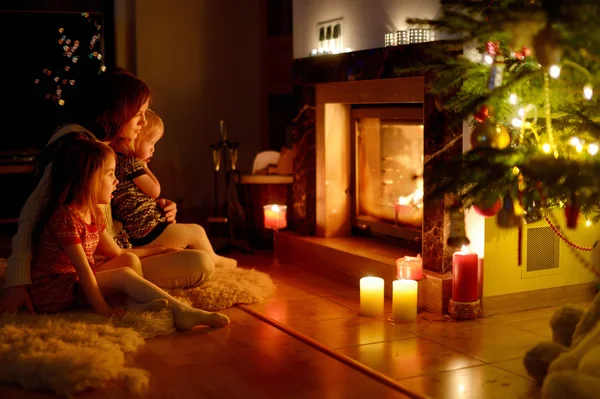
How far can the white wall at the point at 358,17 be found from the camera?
389 cm

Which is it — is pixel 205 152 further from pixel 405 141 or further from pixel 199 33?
pixel 405 141

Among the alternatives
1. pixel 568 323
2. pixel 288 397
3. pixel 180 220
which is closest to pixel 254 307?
pixel 288 397

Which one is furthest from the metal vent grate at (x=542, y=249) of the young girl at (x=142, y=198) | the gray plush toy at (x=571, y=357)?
the young girl at (x=142, y=198)

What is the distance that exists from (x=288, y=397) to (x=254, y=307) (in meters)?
1.11

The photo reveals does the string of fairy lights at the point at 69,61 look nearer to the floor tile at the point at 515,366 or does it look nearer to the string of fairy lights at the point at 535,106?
the string of fairy lights at the point at 535,106

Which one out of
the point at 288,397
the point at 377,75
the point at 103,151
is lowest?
the point at 288,397

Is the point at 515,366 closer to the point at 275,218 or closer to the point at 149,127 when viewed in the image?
the point at 149,127

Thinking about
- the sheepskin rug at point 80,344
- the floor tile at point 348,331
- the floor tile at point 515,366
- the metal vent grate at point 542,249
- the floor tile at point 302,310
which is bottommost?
the floor tile at point 515,366

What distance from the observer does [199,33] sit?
643 centimetres

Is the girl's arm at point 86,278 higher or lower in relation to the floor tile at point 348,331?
higher

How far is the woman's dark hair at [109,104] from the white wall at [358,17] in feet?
4.01

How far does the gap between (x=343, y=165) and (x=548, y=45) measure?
83.9 inches

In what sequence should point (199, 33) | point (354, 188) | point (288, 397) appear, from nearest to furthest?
point (288, 397) → point (354, 188) → point (199, 33)

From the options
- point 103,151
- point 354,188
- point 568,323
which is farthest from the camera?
point 354,188
